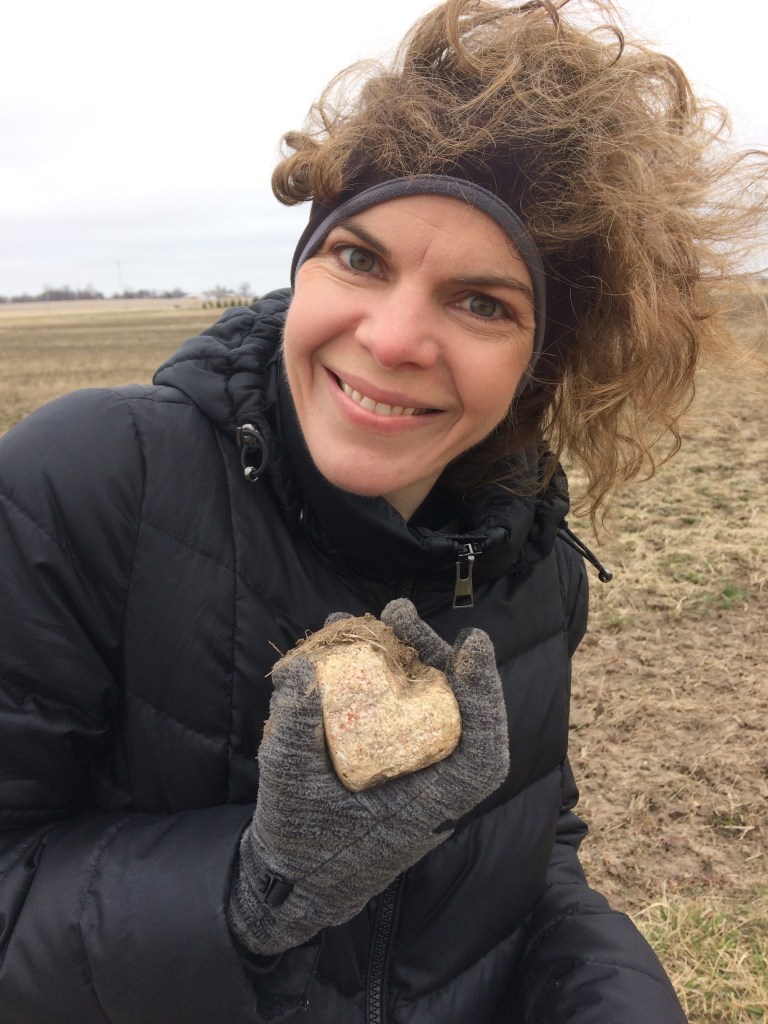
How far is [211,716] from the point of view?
4.45 feet

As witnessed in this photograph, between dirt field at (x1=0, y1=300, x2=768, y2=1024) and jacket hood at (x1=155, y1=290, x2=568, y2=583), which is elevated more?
jacket hood at (x1=155, y1=290, x2=568, y2=583)

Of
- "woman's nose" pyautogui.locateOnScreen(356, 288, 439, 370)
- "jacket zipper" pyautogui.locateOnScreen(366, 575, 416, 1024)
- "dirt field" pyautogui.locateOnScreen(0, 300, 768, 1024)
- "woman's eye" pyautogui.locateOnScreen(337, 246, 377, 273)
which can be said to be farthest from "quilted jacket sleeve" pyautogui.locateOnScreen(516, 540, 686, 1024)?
"dirt field" pyautogui.locateOnScreen(0, 300, 768, 1024)

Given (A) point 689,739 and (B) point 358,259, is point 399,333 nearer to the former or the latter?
(B) point 358,259

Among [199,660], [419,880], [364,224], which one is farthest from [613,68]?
[419,880]

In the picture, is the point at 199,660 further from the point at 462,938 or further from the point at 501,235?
the point at 501,235

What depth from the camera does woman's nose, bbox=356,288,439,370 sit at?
130 centimetres

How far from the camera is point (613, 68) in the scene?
57.9 inches

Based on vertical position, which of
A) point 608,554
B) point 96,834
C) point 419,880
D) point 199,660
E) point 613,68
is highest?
point 613,68

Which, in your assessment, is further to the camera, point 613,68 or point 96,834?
point 613,68

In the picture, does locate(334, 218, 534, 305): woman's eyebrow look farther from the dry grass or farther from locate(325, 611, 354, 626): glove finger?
the dry grass

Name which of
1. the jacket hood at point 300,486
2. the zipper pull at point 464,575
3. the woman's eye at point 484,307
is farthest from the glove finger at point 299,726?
the woman's eye at point 484,307

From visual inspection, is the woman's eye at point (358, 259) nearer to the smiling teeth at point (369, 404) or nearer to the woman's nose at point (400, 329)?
the woman's nose at point (400, 329)

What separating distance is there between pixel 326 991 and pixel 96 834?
1.75 feet

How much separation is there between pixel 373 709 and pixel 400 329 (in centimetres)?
63
